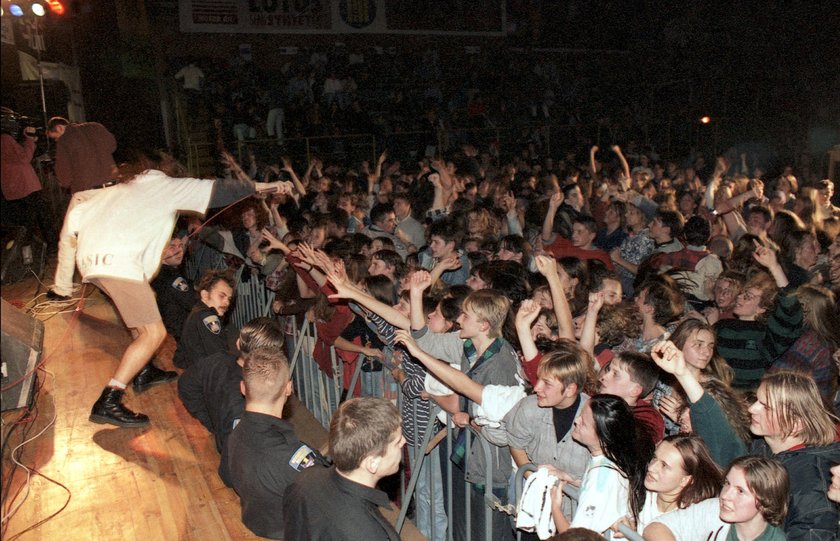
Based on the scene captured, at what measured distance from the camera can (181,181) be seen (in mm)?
4492

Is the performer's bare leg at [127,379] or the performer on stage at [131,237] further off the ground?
the performer on stage at [131,237]

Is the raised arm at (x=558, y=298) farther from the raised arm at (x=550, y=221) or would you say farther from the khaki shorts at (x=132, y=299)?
the raised arm at (x=550, y=221)

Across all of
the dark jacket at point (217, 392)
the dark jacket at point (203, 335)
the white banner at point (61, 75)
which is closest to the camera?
the dark jacket at point (217, 392)

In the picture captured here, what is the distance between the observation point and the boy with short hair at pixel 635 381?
3.09 metres

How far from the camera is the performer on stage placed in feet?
14.1

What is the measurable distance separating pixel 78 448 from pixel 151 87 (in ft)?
37.2

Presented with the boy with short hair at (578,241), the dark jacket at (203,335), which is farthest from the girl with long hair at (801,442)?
the dark jacket at (203,335)

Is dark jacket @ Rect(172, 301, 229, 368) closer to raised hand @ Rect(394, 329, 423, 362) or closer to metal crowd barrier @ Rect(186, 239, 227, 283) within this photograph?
raised hand @ Rect(394, 329, 423, 362)

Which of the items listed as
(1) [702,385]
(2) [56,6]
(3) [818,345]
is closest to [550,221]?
(3) [818,345]

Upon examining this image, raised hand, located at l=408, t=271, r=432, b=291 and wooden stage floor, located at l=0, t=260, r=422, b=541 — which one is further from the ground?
raised hand, located at l=408, t=271, r=432, b=291

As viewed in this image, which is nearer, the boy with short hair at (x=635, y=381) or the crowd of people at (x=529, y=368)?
the crowd of people at (x=529, y=368)

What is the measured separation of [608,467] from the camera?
256 cm

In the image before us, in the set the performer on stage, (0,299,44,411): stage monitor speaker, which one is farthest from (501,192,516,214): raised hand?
(0,299,44,411): stage monitor speaker

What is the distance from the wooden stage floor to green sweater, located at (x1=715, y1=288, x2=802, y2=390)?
208 centimetres
